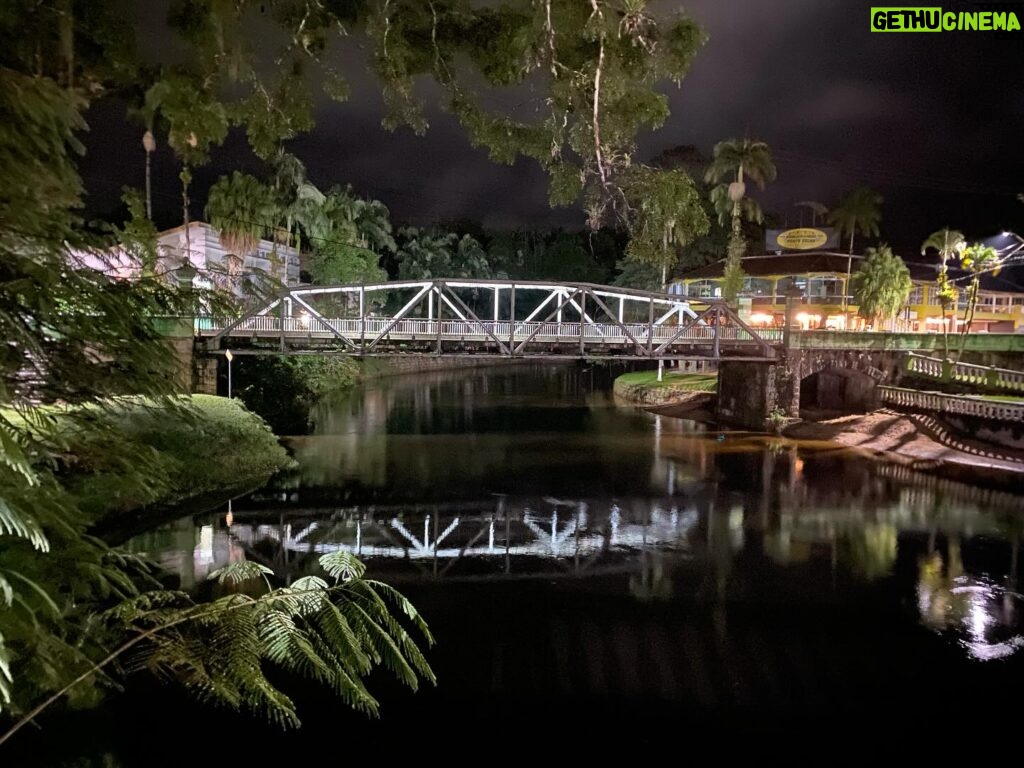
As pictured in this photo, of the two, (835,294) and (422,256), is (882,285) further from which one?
(422,256)

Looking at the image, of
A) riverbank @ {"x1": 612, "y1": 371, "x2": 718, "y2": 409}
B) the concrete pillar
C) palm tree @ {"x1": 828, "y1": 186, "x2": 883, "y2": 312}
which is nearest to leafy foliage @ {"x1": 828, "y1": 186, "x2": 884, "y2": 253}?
palm tree @ {"x1": 828, "y1": 186, "x2": 883, "y2": 312}

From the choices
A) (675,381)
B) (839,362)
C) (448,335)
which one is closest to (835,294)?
(675,381)

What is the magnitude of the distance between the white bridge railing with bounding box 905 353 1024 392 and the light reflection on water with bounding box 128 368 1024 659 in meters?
8.44

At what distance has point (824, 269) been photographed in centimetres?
5453

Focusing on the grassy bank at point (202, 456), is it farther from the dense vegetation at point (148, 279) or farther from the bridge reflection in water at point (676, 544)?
the dense vegetation at point (148, 279)

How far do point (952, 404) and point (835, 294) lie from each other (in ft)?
82.3

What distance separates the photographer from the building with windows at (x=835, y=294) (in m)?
55.0

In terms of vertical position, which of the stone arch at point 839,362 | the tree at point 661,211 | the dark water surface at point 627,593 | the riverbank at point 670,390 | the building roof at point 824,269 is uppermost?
the building roof at point 824,269

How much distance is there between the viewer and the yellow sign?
57125 millimetres

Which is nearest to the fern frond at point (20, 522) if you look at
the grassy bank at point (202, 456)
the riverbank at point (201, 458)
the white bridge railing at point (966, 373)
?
the grassy bank at point (202, 456)

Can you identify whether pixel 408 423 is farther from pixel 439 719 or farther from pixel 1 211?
pixel 1 211

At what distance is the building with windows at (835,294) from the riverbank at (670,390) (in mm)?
7536

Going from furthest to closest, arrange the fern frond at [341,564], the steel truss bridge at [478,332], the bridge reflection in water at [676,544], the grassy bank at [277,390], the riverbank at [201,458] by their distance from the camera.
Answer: the grassy bank at [277,390] → the steel truss bridge at [478,332] → the riverbank at [201,458] → the bridge reflection in water at [676,544] → the fern frond at [341,564]

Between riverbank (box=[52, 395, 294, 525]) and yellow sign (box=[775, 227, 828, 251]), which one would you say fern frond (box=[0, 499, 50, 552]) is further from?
yellow sign (box=[775, 227, 828, 251])
